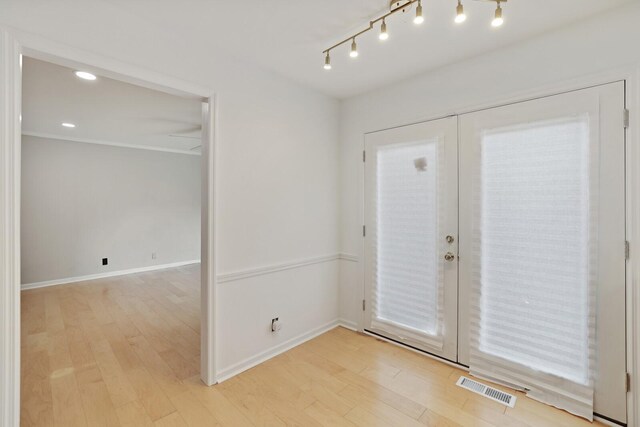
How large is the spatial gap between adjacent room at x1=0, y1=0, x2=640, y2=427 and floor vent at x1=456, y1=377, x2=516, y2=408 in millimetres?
16

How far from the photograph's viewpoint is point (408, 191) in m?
2.69

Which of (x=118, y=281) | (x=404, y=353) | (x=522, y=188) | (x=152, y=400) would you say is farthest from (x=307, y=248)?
(x=118, y=281)

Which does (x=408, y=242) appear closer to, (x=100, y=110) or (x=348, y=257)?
Result: (x=348, y=257)

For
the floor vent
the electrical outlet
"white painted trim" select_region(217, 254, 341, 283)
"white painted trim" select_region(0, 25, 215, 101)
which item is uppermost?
"white painted trim" select_region(0, 25, 215, 101)

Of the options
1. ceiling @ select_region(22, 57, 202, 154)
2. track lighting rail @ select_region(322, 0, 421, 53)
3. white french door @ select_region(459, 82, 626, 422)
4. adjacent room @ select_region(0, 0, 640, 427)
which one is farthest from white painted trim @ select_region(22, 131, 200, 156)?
white french door @ select_region(459, 82, 626, 422)

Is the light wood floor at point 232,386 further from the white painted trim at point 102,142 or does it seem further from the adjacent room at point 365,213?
the white painted trim at point 102,142

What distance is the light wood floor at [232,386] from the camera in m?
1.86

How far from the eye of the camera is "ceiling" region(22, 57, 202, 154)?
9.01 feet

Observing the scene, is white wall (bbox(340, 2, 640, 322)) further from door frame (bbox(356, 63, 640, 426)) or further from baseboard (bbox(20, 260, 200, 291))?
baseboard (bbox(20, 260, 200, 291))

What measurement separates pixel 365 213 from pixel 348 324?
1253mm

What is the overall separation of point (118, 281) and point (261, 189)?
14.3ft

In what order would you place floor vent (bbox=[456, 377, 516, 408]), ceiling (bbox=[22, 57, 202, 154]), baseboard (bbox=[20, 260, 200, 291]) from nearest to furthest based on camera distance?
1. floor vent (bbox=[456, 377, 516, 408])
2. ceiling (bbox=[22, 57, 202, 154])
3. baseboard (bbox=[20, 260, 200, 291])

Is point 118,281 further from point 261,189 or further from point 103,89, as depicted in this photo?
point 261,189

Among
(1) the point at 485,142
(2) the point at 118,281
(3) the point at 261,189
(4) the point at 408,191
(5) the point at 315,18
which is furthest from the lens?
(2) the point at 118,281
